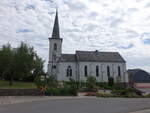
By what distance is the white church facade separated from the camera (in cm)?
5697

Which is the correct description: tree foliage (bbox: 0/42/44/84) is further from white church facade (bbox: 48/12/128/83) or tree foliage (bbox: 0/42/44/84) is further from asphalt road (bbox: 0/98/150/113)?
asphalt road (bbox: 0/98/150/113)

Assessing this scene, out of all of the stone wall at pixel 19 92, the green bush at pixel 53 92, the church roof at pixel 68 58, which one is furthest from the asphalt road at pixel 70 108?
the church roof at pixel 68 58

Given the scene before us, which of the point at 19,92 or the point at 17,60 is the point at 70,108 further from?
the point at 17,60

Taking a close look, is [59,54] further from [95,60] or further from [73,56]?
[95,60]

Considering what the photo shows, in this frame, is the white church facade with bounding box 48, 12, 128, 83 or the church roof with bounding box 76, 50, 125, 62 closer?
the white church facade with bounding box 48, 12, 128, 83

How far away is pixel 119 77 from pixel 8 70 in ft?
118

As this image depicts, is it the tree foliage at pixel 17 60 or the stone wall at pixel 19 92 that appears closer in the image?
the stone wall at pixel 19 92

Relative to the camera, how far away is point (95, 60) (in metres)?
59.0

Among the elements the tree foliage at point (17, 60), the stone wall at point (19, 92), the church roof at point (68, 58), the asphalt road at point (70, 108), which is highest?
the church roof at point (68, 58)

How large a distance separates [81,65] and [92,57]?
16.8ft

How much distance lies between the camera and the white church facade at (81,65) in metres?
57.0

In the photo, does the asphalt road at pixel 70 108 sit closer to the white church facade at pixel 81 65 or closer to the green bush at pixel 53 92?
the green bush at pixel 53 92

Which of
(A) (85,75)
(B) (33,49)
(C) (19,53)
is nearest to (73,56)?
(A) (85,75)

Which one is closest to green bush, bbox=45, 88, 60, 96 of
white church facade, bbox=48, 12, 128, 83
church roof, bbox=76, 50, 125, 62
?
white church facade, bbox=48, 12, 128, 83
